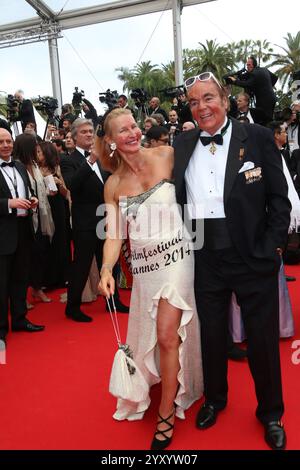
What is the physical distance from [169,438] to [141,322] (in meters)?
0.60

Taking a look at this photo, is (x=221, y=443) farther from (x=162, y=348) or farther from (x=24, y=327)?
(x=24, y=327)

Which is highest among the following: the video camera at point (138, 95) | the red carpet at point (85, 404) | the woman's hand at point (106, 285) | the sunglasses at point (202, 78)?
the video camera at point (138, 95)

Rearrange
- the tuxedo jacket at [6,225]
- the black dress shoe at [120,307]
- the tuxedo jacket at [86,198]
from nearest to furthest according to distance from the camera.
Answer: the tuxedo jacket at [6,225] → the tuxedo jacket at [86,198] → the black dress shoe at [120,307]

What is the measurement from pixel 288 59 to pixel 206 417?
34513 mm

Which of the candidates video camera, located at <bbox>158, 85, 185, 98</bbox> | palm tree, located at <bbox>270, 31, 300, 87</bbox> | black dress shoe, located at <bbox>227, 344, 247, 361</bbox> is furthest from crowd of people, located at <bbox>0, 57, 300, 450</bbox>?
palm tree, located at <bbox>270, 31, 300, 87</bbox>

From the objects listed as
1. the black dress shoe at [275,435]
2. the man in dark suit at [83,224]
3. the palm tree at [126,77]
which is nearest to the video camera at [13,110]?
the man in dark suit at [83,224]

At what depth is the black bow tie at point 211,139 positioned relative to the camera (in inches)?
84.4

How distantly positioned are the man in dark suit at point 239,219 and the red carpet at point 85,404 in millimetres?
255

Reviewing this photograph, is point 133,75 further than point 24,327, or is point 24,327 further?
point 133,75

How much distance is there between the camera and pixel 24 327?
4062 mm

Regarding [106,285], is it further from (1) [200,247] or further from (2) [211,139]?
(2) [211,139]

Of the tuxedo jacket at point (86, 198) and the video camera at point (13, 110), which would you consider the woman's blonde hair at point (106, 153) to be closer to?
the tuxedo jacket at point (86, 198)

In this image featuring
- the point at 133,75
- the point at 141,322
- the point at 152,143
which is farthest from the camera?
the point at 133,75
